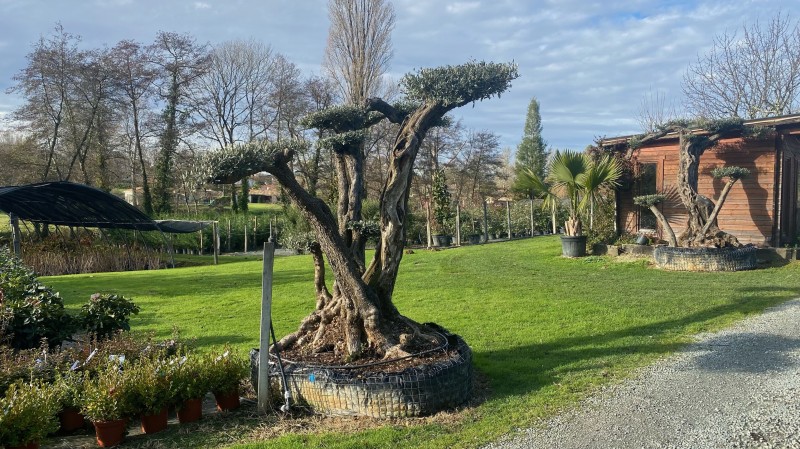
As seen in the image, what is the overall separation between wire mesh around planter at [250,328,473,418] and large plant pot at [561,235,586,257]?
407 inches

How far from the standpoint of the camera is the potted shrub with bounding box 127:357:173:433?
3750 mm

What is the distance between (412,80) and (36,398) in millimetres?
3697

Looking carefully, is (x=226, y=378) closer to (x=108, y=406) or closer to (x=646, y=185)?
(x=108, y=406)

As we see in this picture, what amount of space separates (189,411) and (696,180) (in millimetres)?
12228

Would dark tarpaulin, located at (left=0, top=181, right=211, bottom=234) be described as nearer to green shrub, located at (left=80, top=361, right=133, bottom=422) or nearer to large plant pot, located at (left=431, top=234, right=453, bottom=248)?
large plant pot, located at (left=431, top=234, right=453, bottom=248)

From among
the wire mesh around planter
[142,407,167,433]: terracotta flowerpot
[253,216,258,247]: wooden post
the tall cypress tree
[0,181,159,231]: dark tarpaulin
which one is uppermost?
the tall cypress tree

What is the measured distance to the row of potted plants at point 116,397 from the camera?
3332 mm

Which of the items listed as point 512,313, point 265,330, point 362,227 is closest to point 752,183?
point 512,313

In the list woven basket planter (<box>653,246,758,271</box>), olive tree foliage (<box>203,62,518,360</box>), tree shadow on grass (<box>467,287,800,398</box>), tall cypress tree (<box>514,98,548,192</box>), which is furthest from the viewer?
tall cypress tree (<box>514,98,548,192</box>)

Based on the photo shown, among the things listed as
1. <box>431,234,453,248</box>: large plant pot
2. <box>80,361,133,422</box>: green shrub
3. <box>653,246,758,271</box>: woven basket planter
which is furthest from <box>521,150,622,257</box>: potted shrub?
<box>80,361,133,422</box>: green shrub

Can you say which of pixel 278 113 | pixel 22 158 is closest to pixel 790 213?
pixel 278 113

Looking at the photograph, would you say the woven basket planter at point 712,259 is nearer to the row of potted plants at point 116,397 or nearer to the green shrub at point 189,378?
the row of potted plants at point 116,397

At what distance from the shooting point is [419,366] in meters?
4.20

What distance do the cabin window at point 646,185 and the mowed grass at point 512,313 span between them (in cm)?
242
